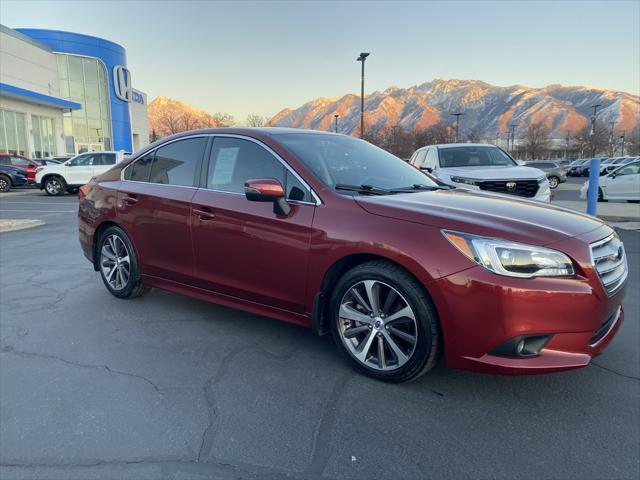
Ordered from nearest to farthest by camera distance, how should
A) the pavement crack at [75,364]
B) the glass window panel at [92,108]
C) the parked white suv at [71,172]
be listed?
1. the pavement crack at [75,364]
2. the parked white suv at [71,172]
3. the glass window panel at [92,108]

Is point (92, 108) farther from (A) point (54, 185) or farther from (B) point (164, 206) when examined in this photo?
(B) point (164, 206)

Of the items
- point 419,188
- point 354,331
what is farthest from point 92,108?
point 354,331

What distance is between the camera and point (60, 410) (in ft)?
9.29

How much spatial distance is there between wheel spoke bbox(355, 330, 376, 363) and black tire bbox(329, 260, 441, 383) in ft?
0.11

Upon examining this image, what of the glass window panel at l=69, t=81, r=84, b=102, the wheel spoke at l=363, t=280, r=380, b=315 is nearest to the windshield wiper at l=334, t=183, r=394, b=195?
the wheel spoke at l=363, t=280, r=380, b=315

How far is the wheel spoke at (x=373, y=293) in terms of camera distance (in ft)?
9.78

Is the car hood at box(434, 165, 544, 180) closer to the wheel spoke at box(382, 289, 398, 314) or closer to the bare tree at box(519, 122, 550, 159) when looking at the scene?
the wheel spoke at box(382, 289, 398, 314)

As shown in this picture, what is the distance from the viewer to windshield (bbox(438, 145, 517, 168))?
9.49 meters

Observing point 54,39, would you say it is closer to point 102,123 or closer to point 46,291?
point 102,123

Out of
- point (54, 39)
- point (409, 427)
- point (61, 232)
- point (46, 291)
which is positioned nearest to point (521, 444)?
point (409, 427)

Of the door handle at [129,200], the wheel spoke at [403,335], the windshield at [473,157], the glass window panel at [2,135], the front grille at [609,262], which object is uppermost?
the glass window panel at [2,135]

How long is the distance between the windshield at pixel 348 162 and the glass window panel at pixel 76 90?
142 feet

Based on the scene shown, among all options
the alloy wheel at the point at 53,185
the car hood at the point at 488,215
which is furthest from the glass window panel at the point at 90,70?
the car hood at the point at 488,215

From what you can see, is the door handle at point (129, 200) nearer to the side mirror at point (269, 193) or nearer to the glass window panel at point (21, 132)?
the side mirror at point (269, 193)
